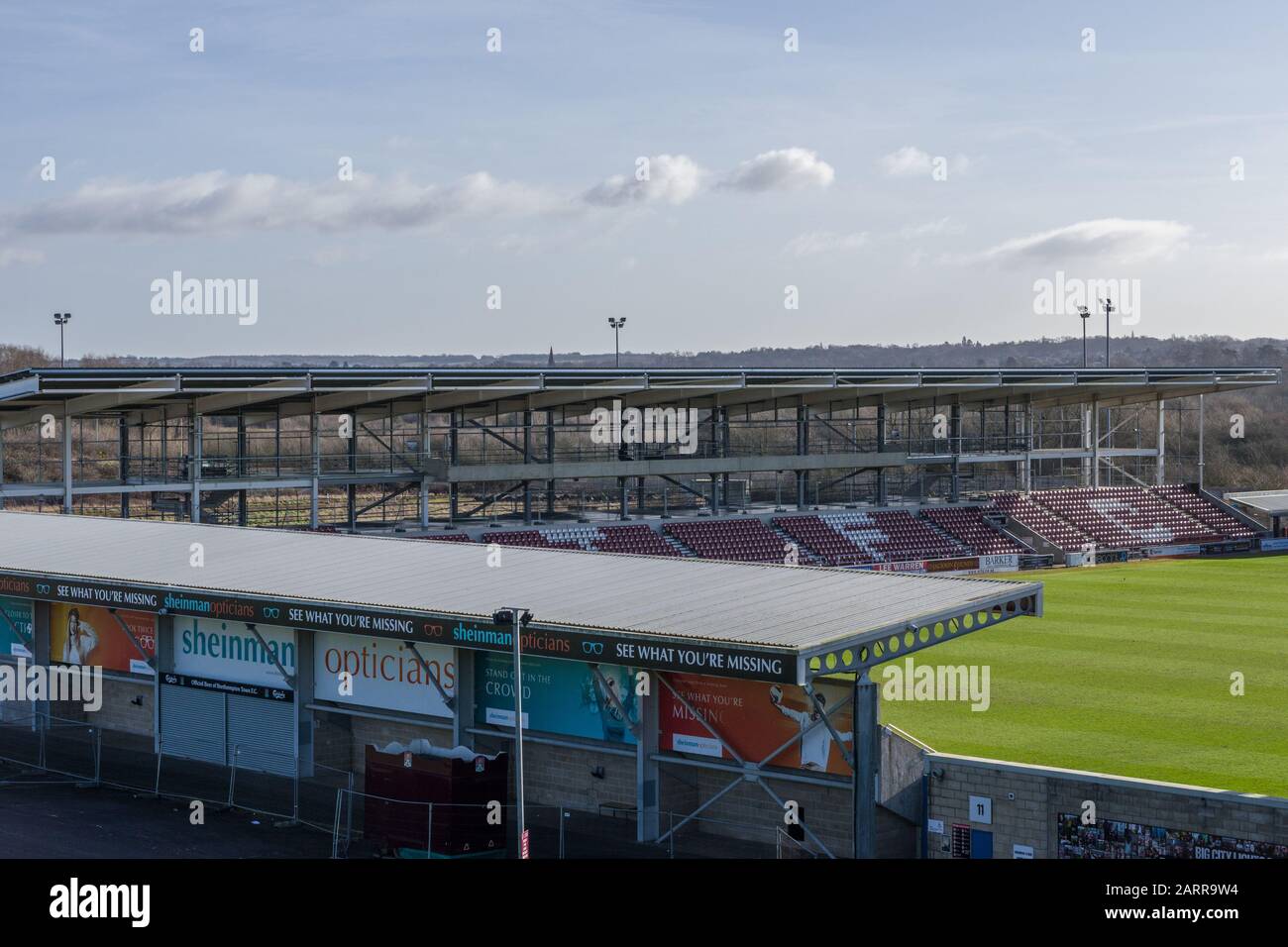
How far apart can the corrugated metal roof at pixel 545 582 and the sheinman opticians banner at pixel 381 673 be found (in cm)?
81

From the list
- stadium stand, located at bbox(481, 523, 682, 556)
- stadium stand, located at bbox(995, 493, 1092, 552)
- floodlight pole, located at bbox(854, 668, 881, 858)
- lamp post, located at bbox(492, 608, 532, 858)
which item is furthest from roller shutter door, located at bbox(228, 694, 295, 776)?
stadium stand, located at bbox(995, 493, 1092, 552)

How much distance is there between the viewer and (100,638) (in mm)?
26875

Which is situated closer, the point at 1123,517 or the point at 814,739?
the point at 814,739

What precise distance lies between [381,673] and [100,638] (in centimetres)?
710

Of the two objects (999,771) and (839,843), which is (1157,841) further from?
(839,843)

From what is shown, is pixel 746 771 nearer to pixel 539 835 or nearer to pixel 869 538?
pixel 539 835

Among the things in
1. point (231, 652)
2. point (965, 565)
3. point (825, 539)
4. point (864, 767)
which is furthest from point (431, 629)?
point (965, 565)

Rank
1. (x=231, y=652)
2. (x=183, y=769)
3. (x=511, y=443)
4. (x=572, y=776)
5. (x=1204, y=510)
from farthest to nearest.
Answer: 1. (x=1204, y=510)
2. (x=511, y=443)
3. (x=231, y=652)
4. (x=183, y=769)
5. (x=572, y=776)

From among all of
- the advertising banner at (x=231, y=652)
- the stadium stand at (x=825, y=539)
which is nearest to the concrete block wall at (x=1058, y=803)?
the advertising banner at (x=231, y=652)

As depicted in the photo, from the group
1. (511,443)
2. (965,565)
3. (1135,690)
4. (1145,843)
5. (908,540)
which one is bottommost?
(965,565)

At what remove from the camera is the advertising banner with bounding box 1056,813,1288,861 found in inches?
687

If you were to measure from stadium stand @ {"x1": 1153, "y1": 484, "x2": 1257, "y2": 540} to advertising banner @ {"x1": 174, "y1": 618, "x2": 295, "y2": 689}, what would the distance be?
63.8 m

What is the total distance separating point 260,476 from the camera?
5288cm

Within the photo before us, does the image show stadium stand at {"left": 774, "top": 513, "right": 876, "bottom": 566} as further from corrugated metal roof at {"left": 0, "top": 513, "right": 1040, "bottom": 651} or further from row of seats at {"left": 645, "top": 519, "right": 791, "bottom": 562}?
corrugated metal roof at {"left": 0, "top": 513, "right": 1040, "bottom": 651}
